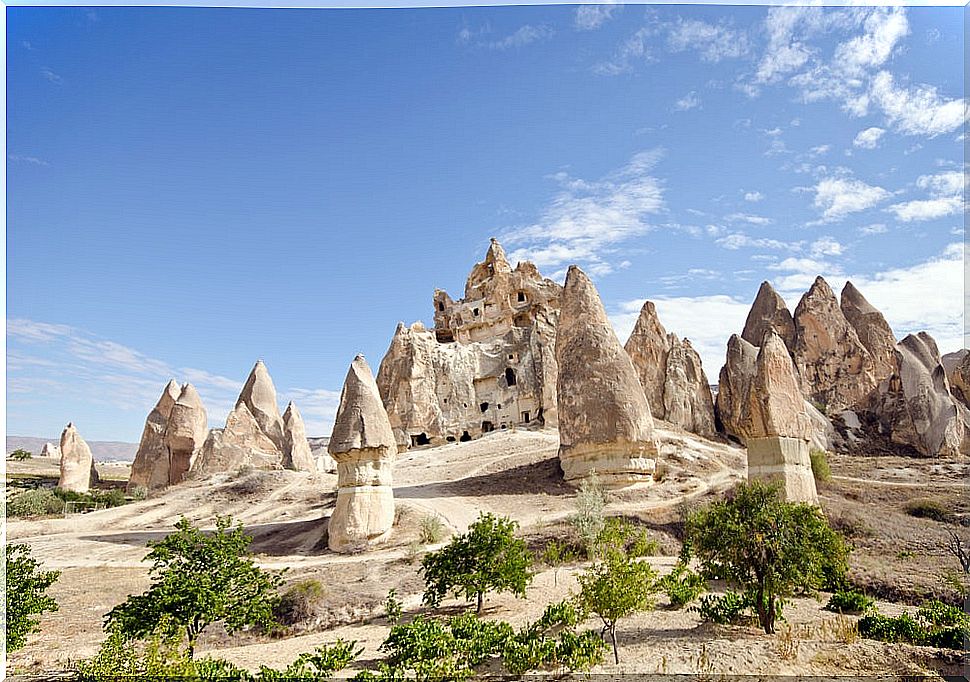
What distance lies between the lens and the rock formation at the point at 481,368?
102 feet

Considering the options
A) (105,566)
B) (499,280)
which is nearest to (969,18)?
(105,566)

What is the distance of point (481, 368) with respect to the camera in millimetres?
35625

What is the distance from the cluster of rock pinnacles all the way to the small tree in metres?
4.55

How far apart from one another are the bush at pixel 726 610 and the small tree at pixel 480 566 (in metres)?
2.52

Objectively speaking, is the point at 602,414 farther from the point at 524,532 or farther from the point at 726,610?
the point at 726,610

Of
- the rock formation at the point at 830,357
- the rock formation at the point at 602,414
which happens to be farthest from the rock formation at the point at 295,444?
the rock formation at the point at 830,357

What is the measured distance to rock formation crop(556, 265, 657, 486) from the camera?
1705cm

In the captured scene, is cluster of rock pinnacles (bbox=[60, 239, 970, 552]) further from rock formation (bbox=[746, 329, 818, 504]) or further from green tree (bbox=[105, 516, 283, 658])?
green tree (bbox=[105, 516, 283, 658])

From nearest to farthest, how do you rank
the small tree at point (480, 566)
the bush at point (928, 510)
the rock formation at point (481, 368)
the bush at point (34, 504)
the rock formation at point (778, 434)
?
the small tree at point (480, 566) < the rock formation at point (778, 434) < the bush at point (928, 510) < the bush at point (34, 504) < the rock formation at point (481, 368)

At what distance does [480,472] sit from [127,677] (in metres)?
16.3

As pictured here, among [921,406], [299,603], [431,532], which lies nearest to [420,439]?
[431,532]

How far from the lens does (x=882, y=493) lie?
Result: 1709 cm

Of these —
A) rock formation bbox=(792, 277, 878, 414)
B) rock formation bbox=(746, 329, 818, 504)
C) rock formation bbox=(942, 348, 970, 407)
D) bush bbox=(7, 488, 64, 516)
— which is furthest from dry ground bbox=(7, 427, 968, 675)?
rock formation bbox=(792, 277, 878, 414)

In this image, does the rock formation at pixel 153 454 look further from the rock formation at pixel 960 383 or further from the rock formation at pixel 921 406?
the rock formation at pixel 960 383
